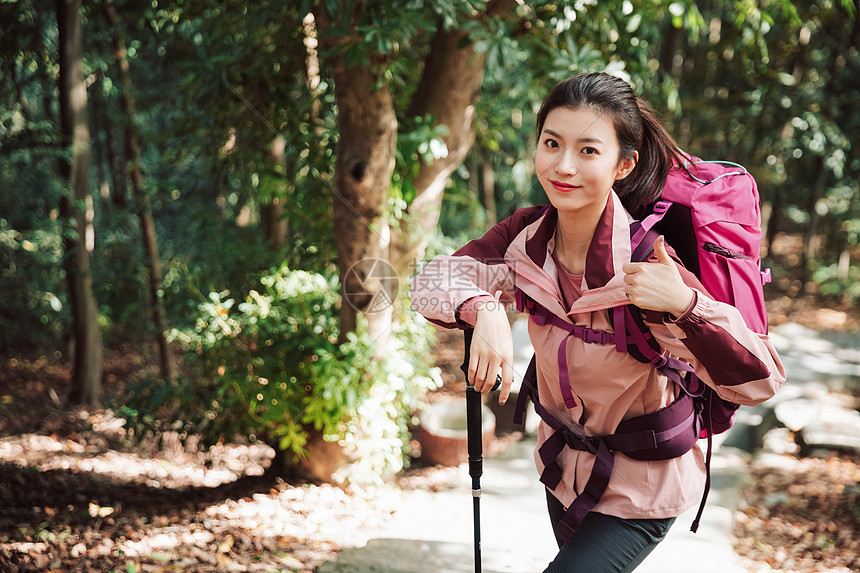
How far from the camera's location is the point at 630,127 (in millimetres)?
1476

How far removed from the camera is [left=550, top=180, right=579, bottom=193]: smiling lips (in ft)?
4.82

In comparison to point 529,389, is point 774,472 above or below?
Result: below

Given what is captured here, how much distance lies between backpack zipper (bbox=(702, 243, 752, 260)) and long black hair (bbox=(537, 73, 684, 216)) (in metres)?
0.20

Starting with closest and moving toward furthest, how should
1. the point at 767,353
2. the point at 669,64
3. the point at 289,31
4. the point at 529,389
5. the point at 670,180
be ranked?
1. the point at 767,353
2. the point at 670,180
3. the point at 529,389
4. the point at 289,31
5. the point at 669,64

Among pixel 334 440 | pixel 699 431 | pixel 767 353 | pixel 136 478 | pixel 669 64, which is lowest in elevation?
pixel 136 478

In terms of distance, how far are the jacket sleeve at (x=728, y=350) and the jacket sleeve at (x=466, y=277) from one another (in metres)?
0.53

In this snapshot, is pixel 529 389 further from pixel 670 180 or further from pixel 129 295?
pixel 129 295

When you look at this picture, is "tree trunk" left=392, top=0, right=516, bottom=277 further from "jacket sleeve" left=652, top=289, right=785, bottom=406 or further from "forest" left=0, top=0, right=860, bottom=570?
"jacket sleeve" left=652, top=289, right=785, bottom=406

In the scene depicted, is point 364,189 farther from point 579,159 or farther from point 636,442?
point 636,442

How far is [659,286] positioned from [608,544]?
2.28ft

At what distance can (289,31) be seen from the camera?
3.73 meters

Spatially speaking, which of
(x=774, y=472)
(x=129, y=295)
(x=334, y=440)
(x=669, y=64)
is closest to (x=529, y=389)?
(x=334, y=440)

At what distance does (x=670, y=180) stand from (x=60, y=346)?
10.2 meters

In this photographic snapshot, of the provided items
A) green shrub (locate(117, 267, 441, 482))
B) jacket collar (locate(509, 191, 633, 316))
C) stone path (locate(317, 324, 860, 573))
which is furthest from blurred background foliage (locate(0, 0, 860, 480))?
stone path (locate(317, 324, 860, 573))
